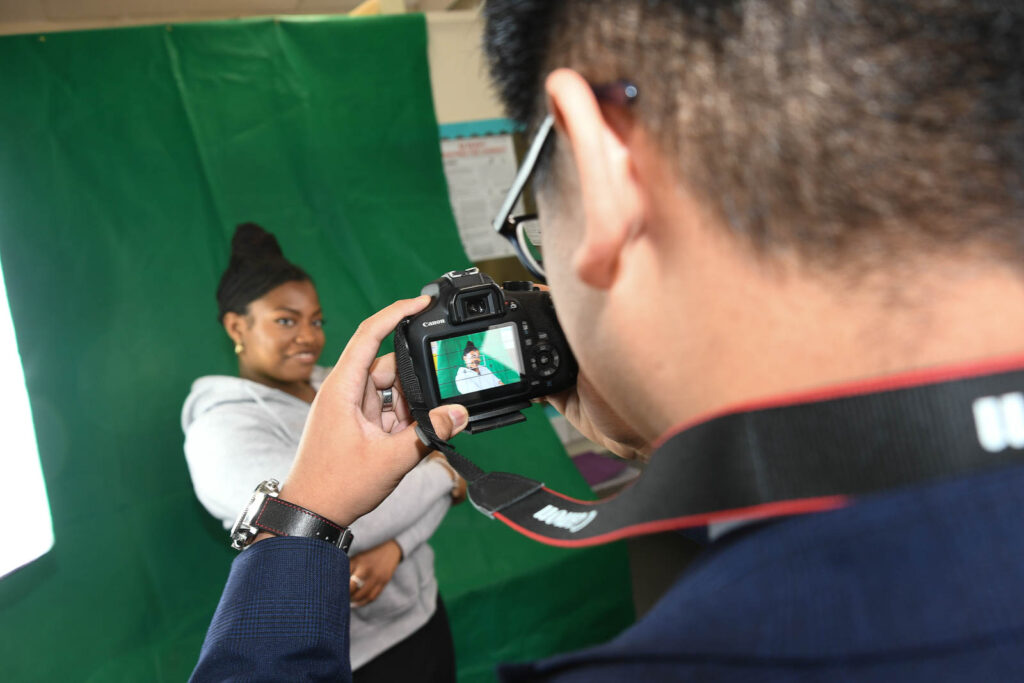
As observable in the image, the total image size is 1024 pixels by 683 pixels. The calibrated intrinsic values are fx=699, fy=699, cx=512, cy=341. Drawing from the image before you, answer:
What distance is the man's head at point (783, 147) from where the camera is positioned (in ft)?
0.96

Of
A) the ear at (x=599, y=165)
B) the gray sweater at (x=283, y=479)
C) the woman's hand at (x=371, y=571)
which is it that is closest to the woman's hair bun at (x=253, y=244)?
the gray sweater at (x=283, y=479)

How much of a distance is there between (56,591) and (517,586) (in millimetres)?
896

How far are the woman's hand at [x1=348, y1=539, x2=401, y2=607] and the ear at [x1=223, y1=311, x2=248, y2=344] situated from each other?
1.70 feet

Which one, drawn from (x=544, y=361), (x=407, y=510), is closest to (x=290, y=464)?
(x=407, y=510)

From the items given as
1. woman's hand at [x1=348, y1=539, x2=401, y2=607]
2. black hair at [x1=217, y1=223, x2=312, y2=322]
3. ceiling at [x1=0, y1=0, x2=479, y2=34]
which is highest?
ceiling at [x1=0, y1=0, x2=479, y2=34]

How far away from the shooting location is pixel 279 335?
1.34 metres

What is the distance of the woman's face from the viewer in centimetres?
135

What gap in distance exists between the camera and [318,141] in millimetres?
1696

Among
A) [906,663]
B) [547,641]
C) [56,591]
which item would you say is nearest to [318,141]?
[56,591]

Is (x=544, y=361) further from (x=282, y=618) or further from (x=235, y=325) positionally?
(x=235, y=325)

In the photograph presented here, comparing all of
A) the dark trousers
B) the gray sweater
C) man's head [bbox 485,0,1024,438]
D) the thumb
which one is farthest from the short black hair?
the dark trousers

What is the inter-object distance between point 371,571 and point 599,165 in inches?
38.4

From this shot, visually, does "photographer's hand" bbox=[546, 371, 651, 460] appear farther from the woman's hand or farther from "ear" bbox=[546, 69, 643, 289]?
the woman's hand

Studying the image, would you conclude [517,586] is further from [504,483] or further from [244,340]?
[504,483]
